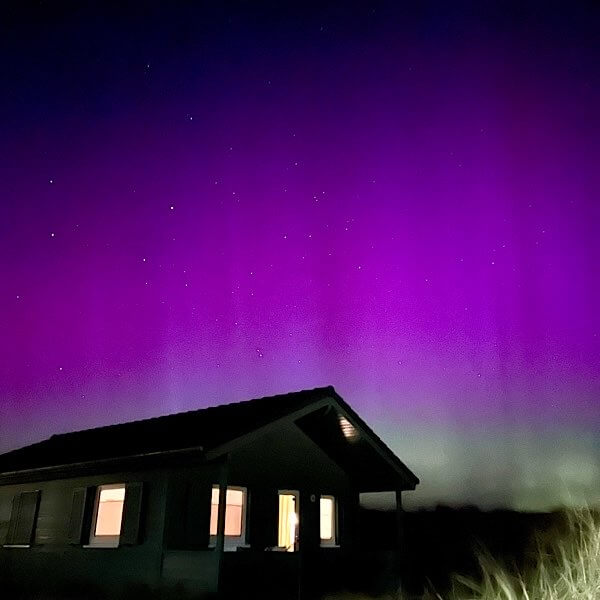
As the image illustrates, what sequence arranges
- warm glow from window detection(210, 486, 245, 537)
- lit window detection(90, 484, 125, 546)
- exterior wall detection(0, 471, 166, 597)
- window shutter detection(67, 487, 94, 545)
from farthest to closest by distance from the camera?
warm glow from window detection(210, 486, 245, 537) → lit window detection(90, 484, 125, 546) → window shutter detection(67, 487, 94, 545) → exterior wall detection(0, 471, 166, 597)

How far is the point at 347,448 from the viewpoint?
1594cm

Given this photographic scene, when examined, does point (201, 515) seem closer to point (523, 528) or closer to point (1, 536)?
point (1, 536)

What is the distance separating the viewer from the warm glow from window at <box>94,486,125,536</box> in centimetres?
1385

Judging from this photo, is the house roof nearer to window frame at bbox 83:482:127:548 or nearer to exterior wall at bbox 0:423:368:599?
exterior wall at bbox 0:423:368:599

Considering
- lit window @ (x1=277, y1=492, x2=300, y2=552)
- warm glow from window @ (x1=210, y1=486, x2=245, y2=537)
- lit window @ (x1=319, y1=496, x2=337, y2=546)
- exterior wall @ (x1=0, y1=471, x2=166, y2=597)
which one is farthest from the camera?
lit window @ (x1=277, y1=492, x2=300, y2=552)

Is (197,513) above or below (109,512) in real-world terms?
below

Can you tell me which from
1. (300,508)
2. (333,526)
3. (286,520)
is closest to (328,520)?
(333,526)

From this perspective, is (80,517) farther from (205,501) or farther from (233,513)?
(233,513)

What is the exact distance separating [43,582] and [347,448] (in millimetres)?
6989

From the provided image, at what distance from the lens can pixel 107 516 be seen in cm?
1409

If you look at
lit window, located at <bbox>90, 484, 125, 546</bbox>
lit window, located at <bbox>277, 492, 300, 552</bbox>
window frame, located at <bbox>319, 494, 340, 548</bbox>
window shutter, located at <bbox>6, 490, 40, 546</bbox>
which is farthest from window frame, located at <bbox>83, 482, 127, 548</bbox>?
window frame, located at <bbox>319, 494, 340, 548</bbox>

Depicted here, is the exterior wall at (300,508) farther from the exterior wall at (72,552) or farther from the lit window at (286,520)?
the exterior wall at (72,552)

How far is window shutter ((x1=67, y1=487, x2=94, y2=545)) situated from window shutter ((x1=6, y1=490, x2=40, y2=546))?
4.89 feet

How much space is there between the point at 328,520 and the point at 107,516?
5.16m
